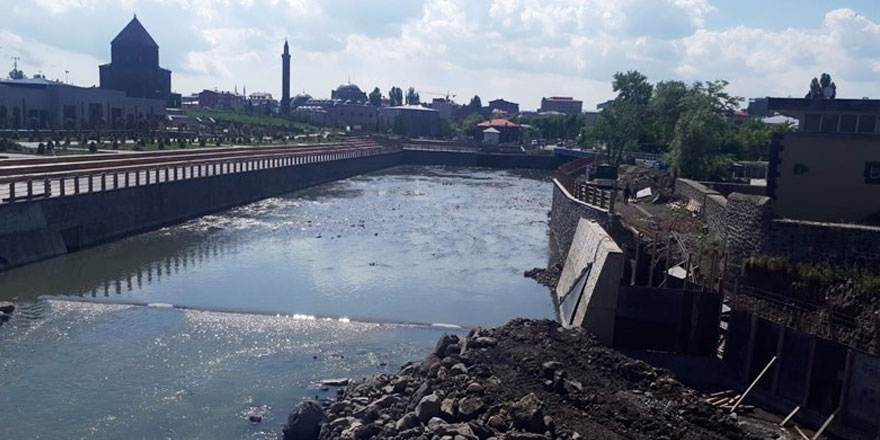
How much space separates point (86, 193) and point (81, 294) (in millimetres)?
8882

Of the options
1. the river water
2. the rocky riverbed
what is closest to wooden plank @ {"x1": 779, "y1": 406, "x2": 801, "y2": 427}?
the rocky riverbed

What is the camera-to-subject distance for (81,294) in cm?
2430

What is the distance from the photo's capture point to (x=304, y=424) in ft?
45.6

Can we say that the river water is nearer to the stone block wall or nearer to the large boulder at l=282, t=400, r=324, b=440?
the large boulder at l=282, t=400, r=324, b=440

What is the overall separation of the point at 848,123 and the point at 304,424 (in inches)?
769

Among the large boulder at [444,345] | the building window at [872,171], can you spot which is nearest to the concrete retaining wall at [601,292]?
the large boulder at [444,345]

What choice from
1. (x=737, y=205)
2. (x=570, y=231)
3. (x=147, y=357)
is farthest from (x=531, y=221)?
(x=147, y=357)

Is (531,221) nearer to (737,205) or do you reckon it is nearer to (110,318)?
(737,205)

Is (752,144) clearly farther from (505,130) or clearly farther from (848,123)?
(505,130)

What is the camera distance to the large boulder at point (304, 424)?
45.5 ft

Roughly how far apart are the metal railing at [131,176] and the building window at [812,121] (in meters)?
26.9

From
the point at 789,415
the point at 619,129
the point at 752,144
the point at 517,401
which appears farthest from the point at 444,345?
the point at 619,129

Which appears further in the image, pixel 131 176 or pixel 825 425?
pixel 131 176

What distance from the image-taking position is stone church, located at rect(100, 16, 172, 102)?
94.0 m
